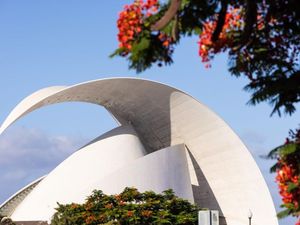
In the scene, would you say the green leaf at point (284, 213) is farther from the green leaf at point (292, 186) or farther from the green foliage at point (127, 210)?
the green foliage at point (127, 210)

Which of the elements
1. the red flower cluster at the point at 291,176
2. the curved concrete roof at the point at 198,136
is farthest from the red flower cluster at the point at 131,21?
the curved concrete roof at the point at 198,136

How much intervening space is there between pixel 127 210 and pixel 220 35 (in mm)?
21776

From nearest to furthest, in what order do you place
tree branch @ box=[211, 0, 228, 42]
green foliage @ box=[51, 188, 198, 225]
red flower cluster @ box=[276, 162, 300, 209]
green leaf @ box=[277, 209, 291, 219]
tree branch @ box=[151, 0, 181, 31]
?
tree branch @ box=[151, 0, 181, 31] → tree branch @ box=[211, 0, 228, 42] → red flower cluster @ box=[276, 162, 300, 209] → green leaf @ box=[277, 209, 291, 219] → green foliage @ box=[51, 188, 198, 225]

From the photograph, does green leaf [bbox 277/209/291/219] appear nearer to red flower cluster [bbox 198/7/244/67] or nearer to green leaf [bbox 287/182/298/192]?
green leaf [bbox 287/182/298/192]

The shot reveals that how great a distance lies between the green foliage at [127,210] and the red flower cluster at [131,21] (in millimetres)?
21347

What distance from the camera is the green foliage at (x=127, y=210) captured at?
26.9 metres

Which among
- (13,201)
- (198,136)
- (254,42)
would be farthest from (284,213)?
(13,201)

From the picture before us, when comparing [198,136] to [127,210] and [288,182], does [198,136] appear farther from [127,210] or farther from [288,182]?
[288,182]

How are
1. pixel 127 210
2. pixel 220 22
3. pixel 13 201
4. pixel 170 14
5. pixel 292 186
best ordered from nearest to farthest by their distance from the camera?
1. pixel 170 14
2. pixel 220 22
3. pixel 292 186
4. pixel 127 210
5. pixel 13 201

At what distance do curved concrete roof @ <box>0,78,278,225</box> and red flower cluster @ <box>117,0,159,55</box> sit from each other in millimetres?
26261

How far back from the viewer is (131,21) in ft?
17.9

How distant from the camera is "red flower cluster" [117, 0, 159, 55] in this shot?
5.38m

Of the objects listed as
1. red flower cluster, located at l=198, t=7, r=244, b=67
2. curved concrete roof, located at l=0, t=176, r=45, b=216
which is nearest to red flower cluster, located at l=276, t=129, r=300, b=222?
red flower cluster, located at l=198, t=7, r=244, b=67

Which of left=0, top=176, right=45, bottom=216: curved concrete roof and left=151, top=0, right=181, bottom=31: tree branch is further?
left=0, top=176, right=45, bottom=216: curved concrete roof
